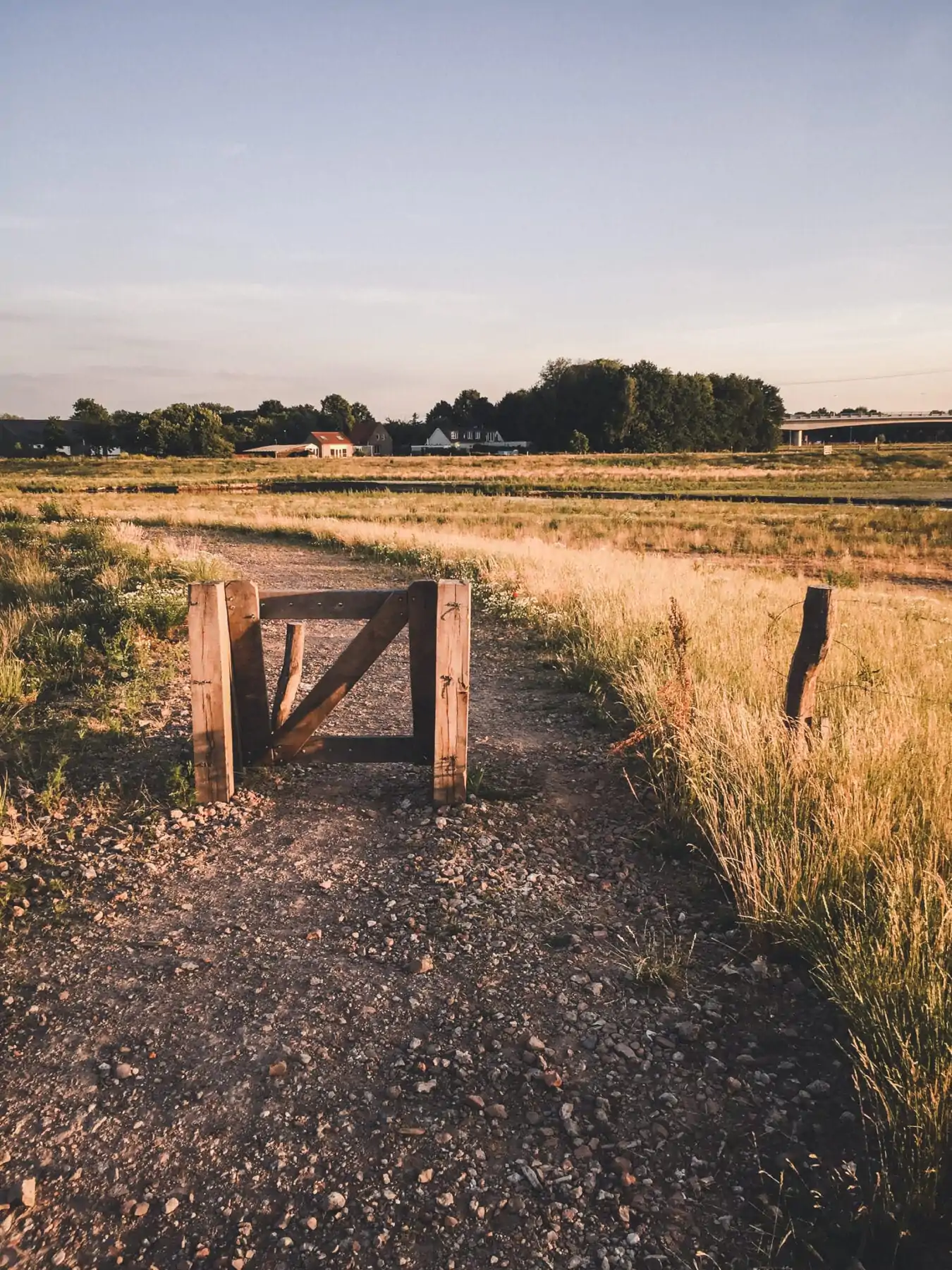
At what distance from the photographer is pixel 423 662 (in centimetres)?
531

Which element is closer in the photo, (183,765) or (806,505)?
(183,765)

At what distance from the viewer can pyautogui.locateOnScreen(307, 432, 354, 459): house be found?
113 metres

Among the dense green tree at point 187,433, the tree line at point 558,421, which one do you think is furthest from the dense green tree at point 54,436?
the dense green tree at point 187,433

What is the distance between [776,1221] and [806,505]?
36848mm

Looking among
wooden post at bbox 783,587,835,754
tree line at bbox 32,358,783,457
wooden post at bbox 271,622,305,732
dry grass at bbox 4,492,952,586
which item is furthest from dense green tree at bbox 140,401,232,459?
wooden post at bbox 783,587,835,754

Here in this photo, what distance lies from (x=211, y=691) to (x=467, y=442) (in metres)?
124

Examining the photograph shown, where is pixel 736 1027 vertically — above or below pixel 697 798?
below

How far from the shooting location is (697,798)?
5059 millimetres

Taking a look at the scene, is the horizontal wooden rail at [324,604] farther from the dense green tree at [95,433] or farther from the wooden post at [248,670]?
the dense green tree at [95,433]

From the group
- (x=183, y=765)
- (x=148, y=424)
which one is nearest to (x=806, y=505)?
(x=183, y=765)

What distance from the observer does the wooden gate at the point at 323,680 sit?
5023 mm

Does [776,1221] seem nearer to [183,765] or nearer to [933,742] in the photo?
[933,742]

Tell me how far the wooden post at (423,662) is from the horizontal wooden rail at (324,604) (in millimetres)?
200

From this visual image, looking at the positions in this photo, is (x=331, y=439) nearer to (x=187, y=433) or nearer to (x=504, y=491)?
(x=187, y=433)
